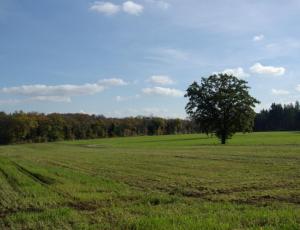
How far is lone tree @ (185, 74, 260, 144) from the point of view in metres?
73.0

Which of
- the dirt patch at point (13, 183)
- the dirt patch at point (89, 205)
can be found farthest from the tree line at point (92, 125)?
the dirt patch at point (89, 205)

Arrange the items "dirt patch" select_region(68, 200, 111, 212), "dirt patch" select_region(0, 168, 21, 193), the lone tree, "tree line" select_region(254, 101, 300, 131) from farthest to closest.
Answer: "tree line" select_region(254, 101, 300, 131), the lone tree, "dirt patch" select_region(0, 168, 21, 193), "dirt patch" select_region(68, 200, 111, 212)

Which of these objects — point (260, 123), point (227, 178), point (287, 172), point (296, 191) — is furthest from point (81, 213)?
point (260, 123)

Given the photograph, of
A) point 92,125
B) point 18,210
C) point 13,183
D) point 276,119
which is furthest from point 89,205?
point 276,119

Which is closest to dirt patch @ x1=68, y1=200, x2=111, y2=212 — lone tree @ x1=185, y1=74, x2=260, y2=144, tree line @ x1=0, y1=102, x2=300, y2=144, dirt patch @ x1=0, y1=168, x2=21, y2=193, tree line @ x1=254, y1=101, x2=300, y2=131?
dirt patch @ x1=0, y1=168, x2=21, y2=193

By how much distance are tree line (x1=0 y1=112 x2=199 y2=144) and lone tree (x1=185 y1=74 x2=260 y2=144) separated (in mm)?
82504

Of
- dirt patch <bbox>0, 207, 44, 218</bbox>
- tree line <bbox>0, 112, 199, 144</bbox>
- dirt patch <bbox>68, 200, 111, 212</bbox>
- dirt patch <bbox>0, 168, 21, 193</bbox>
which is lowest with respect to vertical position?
dirt patch <bbox>0, 168, 21, 193</bbox>

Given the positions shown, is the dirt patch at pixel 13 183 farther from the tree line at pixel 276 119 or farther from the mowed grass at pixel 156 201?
the tree line at pixel 276 119

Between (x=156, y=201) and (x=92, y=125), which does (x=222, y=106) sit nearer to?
(x=156, y=201)

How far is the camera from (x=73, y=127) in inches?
6289

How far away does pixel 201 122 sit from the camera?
7519 cm

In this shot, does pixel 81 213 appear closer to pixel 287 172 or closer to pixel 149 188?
pixel 149 188

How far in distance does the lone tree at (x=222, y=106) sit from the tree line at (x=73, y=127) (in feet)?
271

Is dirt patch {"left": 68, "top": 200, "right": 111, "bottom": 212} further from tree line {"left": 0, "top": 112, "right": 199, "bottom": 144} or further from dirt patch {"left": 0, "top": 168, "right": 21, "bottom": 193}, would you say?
tree line {"left": 0, "top": 112, "right": 199, "bottom": 144}
